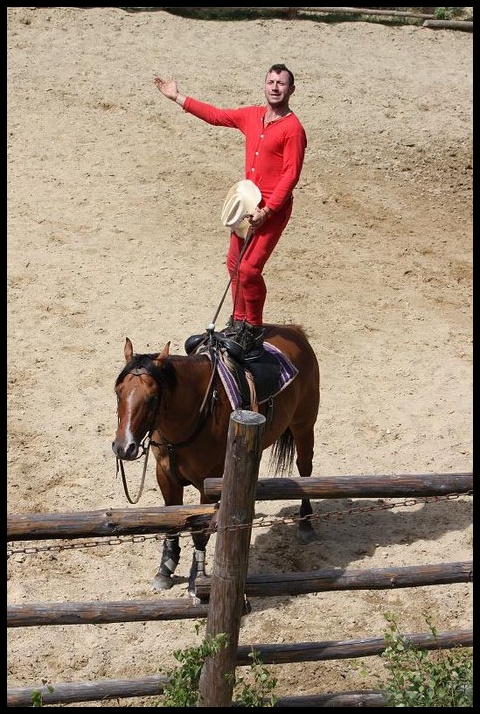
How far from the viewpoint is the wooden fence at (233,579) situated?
4.67 m

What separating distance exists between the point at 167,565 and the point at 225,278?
511 centimetres

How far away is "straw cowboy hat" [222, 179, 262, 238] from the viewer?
6.68 meters

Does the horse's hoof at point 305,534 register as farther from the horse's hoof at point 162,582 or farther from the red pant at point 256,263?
the red pant at point 256,263

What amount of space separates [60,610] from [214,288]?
6525mm

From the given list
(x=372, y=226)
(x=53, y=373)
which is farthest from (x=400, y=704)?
(x=372, y=226)

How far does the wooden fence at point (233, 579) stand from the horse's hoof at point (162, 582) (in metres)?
1.71

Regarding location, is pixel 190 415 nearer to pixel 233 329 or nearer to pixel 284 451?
pixel 233 329

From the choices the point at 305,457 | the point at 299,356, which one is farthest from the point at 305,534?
the point at 299,356

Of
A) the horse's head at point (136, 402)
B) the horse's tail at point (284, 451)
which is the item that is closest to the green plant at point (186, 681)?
the horse's head at point (136, 402)

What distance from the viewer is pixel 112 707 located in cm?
554

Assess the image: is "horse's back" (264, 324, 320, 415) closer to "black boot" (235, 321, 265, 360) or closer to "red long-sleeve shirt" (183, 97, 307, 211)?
"black boot" (235, 321, 265, 360)

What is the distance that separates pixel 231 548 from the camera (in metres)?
4.73

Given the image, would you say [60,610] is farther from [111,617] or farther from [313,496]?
[313,496]

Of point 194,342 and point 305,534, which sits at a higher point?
point 194,342
